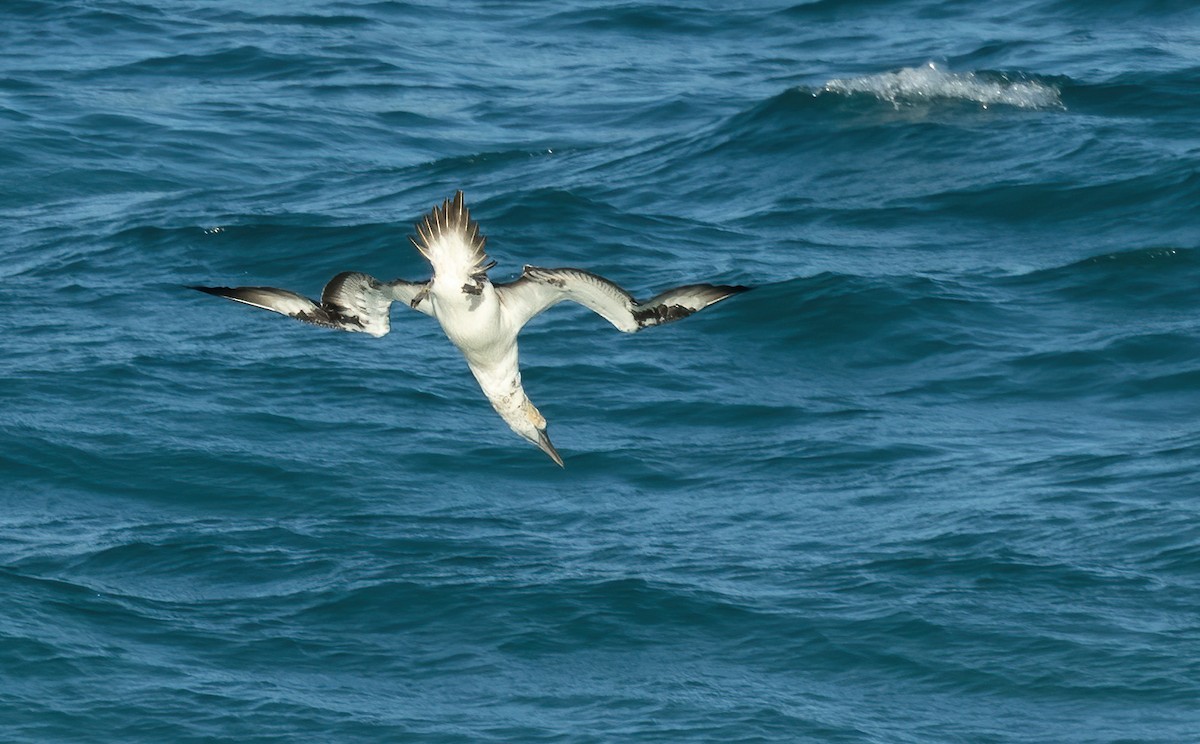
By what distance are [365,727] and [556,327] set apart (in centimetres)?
684

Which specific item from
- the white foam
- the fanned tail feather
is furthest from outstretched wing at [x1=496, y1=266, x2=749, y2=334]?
the white foam

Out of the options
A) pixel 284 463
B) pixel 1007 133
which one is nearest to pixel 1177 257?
pixel 1007 133

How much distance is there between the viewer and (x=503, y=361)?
12398 mm

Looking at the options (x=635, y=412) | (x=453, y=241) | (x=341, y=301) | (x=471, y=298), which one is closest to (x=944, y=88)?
(x=635, y=412)

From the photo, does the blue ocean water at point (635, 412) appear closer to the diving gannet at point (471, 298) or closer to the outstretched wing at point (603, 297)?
the diving gannet at point (471, 298)

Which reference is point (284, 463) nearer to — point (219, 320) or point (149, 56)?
point (219, 320)

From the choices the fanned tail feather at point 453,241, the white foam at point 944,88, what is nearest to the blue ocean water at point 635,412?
the white foam at point 944,88

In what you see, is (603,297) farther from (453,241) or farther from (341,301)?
(341,301)

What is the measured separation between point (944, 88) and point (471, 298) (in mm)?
17510

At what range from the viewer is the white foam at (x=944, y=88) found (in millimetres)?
26844

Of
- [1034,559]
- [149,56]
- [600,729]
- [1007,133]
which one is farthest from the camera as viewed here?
[149,56]

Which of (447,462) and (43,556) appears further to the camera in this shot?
(447,462)

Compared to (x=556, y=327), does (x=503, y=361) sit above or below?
below

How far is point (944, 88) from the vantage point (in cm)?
2725
